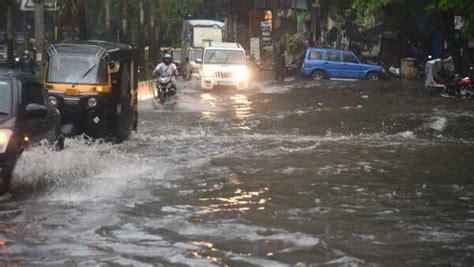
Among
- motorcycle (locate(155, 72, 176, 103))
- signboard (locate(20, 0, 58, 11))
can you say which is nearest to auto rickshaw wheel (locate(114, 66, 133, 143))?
signboard (locate(20, 0, 58, 11))

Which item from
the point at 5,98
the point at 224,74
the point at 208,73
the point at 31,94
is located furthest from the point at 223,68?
the point at 5,98

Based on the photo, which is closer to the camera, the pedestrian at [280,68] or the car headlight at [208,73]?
the car headlight at [208,73]

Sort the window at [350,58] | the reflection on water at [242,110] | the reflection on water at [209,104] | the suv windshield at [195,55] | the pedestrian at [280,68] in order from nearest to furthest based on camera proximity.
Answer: the reflection on water at [242,110], the reflection on water at [209,104], the window at [350,58], the pedestrian at [280,68], the suv windshield at [195,55]

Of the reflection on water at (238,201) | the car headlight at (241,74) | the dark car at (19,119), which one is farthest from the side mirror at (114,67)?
the car headlight at (241,74)

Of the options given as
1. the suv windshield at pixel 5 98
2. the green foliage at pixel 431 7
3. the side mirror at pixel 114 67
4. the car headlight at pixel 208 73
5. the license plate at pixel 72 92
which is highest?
the green foliage at pixel 431 7

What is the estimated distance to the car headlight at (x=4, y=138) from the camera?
29.8ft

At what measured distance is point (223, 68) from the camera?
30.9m

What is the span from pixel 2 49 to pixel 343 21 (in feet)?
81.7

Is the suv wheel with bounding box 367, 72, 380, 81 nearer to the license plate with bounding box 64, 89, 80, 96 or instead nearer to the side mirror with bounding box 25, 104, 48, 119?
the license plate with bounding box 64, 89, 80, 96

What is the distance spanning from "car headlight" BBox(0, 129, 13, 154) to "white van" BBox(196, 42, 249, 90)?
21.8 m

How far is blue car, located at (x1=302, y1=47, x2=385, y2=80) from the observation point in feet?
129

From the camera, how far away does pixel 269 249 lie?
7266 millimetres

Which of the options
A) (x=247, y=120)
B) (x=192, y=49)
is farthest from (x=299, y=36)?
(x=247, y=120)

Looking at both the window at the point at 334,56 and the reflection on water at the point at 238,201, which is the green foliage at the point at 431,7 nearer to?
the window at the point at 334,56
